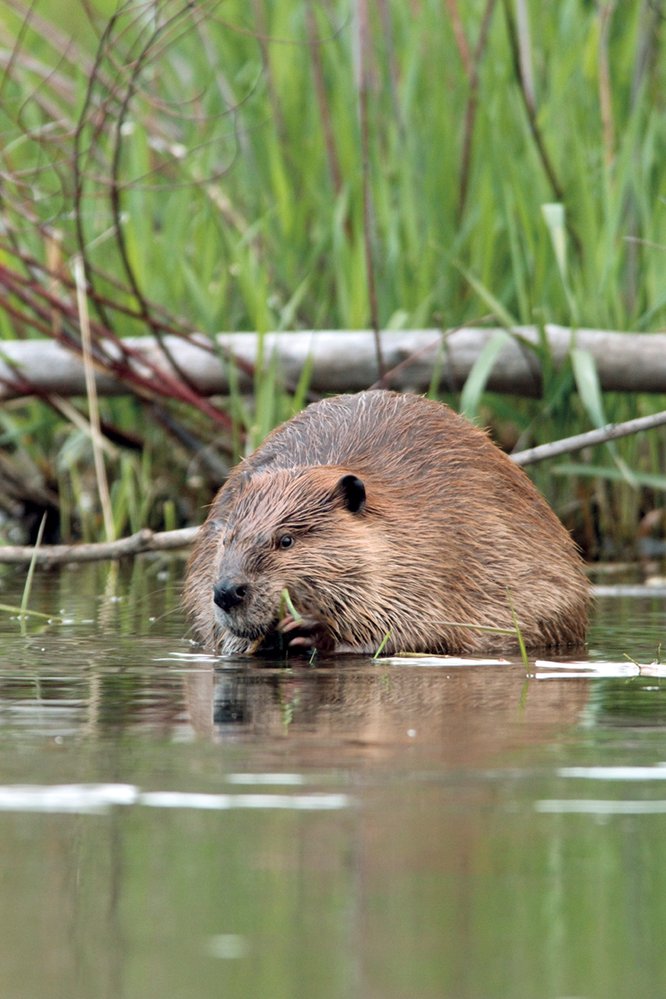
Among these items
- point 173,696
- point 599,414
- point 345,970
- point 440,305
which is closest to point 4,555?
point 173,696

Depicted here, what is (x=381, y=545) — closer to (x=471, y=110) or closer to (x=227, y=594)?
(x=227, y=594)

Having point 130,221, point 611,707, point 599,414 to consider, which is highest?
point 130,221

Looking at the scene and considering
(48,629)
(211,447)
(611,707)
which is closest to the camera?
(611,707)

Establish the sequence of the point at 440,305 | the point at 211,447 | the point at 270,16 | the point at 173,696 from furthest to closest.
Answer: the point at 270,16, the point at 211,447, the point at 440,305, the point at 173,696

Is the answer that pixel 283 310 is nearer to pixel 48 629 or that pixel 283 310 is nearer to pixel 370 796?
pixel 48 629

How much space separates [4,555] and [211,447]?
2.06 m

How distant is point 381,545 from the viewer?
391 centimetres

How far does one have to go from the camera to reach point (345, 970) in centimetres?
139

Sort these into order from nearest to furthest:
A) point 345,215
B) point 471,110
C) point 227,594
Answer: point 227,594 < point 471,110 < point 345,215

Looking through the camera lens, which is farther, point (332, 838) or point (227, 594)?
point (227, 594)

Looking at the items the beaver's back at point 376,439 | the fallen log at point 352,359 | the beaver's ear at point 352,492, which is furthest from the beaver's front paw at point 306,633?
the fallen log at point 352,359

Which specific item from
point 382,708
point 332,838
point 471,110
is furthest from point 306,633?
point 471,110

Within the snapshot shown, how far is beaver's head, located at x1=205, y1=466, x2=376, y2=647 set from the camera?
3.69m

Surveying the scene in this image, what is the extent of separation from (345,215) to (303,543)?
219 cm
